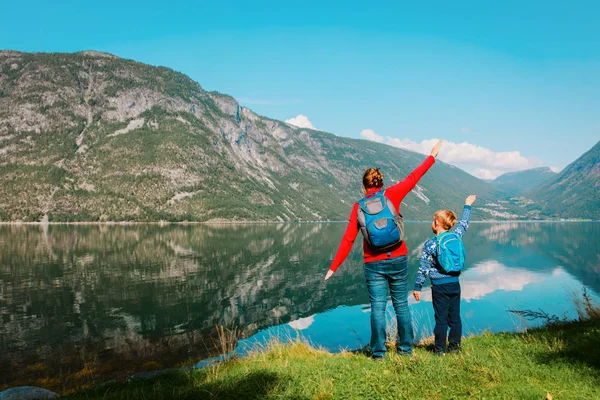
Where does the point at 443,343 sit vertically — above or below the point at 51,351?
above

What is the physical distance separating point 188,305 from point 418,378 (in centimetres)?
2558

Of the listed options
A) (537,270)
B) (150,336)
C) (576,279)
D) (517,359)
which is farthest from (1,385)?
(537,270)

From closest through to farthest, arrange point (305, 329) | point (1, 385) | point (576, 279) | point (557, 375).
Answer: point (557, 375) < point (1, 385) < point (305, 329) < point (576, 279)

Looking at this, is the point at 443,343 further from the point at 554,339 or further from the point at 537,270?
the point at 537,270

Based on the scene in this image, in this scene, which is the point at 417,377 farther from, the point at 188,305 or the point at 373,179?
the point at 188,305

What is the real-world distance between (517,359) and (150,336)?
1964cm

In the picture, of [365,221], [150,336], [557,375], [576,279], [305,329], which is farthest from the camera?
[576,279]

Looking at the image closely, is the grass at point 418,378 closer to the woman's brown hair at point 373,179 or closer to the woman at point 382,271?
the woman at point 382,271

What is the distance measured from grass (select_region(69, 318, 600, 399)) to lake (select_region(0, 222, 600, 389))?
17.8 ft

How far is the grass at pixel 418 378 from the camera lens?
554cm

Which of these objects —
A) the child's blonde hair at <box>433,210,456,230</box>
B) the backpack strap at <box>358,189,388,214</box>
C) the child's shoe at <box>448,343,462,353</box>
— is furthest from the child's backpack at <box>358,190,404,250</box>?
the child's shoe at <box>448,343,462,353</box>

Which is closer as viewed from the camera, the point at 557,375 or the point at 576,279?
the point at 557,375

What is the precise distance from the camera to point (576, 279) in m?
41.1

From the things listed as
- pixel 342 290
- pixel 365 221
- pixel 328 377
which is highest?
pixel 365 221
